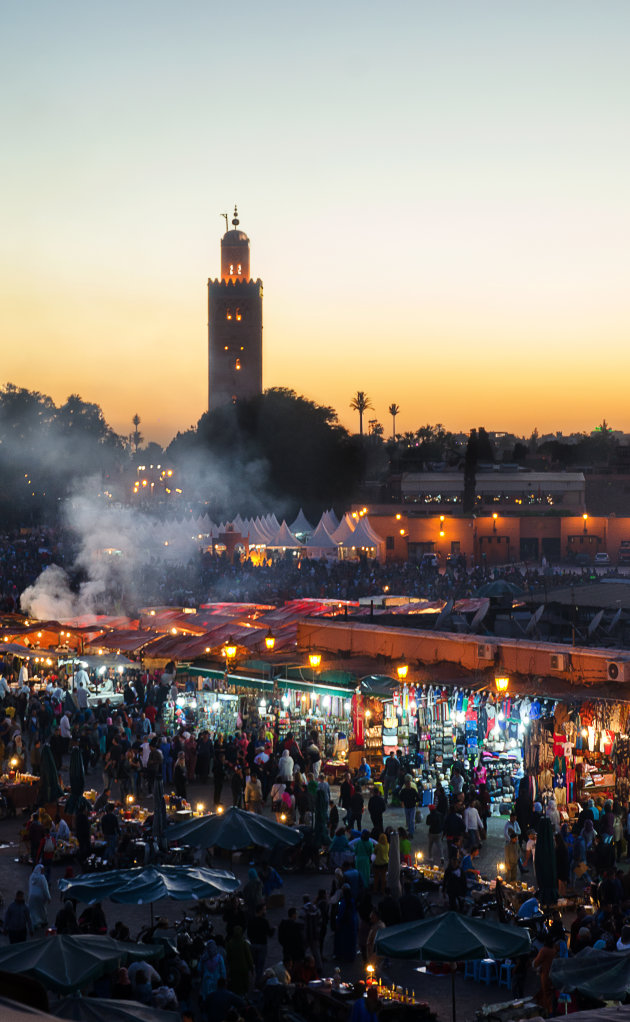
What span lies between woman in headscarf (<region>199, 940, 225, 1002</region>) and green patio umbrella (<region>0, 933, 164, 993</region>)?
48.4 inches

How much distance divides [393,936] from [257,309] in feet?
377

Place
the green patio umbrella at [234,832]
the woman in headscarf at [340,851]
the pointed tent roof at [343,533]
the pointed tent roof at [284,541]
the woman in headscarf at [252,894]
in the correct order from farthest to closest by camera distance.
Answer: the pointed tent roof at [284,541] → the pointed tent roof at [343,533] → the woman in headscarf at [340,851] → the green patio umbrella at [234,832] → the woman in headscarf at [252,894]

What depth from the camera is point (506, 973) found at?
10.9 meters

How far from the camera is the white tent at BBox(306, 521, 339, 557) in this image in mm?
49094

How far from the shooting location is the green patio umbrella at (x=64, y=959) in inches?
332

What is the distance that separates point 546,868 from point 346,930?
8.01 ft

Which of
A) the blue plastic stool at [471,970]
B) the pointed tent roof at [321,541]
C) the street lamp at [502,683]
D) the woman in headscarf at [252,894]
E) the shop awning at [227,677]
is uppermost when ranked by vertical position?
the pointed tent roof at [321,541]

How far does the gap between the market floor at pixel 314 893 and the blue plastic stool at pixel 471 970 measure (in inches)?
2.1

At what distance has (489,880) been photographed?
44.5ft

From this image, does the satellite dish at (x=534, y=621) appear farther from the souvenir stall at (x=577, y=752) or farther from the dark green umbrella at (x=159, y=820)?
the dark green umbrella at (x=159, y=820)

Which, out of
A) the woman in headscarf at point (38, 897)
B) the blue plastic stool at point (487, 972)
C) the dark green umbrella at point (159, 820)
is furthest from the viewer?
the dark green umbrella at point (159, 820)

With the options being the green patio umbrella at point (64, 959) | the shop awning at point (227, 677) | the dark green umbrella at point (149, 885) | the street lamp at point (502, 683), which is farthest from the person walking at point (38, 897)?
the shop awning at point (227, 677)

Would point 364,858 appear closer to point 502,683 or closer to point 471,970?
point 471,970

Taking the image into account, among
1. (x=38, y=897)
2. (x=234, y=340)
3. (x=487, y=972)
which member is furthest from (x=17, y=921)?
(x=234, y=340)
